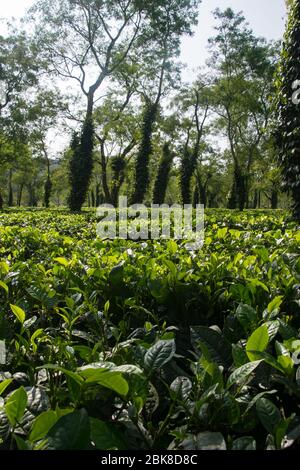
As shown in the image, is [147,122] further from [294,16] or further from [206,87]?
[294,16]

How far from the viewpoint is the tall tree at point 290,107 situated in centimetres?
807

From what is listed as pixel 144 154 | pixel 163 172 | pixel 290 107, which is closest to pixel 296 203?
pixel 290 107

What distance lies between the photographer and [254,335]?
46.7 inches

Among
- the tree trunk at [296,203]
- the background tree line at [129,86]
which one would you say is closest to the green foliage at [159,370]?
the tree trunk at [296,203]

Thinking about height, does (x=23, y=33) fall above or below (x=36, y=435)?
above

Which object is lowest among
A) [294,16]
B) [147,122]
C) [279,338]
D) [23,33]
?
[279,338]

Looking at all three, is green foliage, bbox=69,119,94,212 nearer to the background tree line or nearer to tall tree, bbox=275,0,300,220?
the background tree line

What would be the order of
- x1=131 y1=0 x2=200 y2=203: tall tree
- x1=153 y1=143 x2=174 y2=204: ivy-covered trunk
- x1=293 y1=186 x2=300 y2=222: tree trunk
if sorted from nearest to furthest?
x1=293 y1=186 x2=300 y2=222: tree trunk → x1=131 y1=0 x2=200 y2=203: tall tree → x1=153 y1=143 x2=174 y2=204: ivy-covered trunk

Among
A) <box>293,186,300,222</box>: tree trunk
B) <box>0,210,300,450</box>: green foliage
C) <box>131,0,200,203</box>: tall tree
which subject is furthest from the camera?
<box>131,0,200,203</box>: tall tree

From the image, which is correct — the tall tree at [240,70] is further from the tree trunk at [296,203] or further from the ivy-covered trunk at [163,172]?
the tree trunk at [296,203]

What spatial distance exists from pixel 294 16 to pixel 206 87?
32154 mm

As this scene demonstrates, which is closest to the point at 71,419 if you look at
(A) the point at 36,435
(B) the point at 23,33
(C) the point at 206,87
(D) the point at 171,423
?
(A) the point at 36,435

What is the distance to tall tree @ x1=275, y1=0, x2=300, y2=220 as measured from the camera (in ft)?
26.5

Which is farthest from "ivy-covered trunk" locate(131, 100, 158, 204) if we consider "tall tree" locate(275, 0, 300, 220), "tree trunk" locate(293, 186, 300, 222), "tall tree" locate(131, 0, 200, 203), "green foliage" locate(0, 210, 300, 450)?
"green foliage" locate(0, 210, 300, 450)
